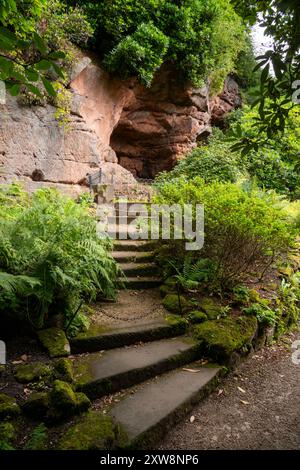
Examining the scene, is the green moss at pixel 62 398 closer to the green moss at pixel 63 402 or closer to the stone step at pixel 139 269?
the green moss at pixel 63 402

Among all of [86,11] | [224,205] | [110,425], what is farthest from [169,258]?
[86,11]

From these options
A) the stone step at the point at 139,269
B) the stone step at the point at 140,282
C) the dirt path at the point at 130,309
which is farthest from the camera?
the stone step at the point at 139,269

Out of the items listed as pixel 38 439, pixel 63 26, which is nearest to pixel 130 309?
pixel 38 439

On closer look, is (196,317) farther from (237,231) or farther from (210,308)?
(237,231)

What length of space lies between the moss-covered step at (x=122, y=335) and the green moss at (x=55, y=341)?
138mm

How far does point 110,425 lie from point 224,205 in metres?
3.10

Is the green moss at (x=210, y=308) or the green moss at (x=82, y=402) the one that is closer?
the green moss at (x=82, y=402)

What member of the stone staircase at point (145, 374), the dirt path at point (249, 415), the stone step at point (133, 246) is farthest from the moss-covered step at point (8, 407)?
the stone step at point (133, 246)

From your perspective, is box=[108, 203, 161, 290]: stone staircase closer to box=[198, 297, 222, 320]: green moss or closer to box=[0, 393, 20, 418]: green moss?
box=[198, 297, 222, 320]: green moss

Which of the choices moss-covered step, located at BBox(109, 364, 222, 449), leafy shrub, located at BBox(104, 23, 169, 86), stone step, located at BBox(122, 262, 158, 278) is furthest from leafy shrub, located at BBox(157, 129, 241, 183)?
moss-covered step, located at BBox(109, 364, 222, 449)

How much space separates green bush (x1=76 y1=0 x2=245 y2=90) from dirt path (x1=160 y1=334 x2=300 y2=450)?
9.02 metres

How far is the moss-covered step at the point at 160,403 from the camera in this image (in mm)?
2361

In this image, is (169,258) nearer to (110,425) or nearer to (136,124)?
(110,425)

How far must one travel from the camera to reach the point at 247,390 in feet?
11.0
